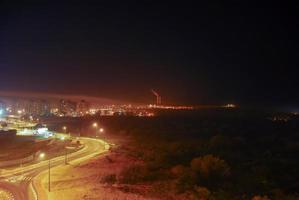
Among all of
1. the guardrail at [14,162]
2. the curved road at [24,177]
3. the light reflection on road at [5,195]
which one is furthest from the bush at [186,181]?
the guardrail at [14,162]

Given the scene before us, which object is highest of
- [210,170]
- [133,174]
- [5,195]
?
[210,170]

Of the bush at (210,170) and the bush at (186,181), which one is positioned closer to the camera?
the bush at (186,181)

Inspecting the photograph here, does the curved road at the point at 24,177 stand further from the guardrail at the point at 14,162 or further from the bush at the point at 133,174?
the bush at the point at 133,174

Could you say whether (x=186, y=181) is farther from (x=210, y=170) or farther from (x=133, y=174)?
(x=133, y=174)

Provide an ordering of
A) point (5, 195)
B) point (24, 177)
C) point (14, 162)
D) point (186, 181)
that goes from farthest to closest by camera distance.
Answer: point (14, 162)
point (186, 181)
point (24, 177)
point (5, 195)

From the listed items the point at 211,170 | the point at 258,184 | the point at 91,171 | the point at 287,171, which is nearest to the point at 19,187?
the point at 91,171

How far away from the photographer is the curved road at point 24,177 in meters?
40.5

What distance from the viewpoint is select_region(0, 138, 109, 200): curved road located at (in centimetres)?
4050

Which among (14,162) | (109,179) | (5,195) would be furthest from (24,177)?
(14,162)

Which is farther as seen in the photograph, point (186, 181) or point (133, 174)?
point (133, 174)

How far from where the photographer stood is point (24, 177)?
49062 mm

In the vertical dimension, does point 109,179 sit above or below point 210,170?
below

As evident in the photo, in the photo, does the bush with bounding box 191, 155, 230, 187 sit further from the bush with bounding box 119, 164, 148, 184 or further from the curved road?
the curved road

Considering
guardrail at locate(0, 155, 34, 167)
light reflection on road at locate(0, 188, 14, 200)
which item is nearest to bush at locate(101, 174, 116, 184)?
light reflection on road at locate(0, 188, 14, 200)
